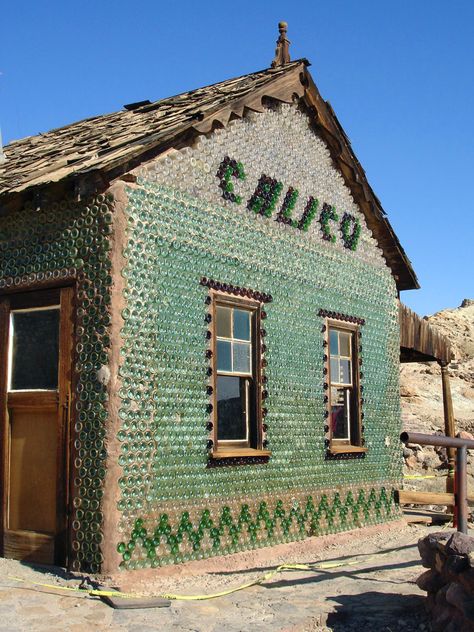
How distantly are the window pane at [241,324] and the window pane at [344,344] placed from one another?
2.48m

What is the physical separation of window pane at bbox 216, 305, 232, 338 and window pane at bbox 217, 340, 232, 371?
102 millimetres

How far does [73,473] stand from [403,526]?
22.4 ft

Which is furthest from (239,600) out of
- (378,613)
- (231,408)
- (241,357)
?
(241,357)

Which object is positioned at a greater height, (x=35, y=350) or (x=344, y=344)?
(x=344, y=344)

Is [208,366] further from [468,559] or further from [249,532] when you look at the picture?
[468,559]

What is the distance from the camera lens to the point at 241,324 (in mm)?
9898

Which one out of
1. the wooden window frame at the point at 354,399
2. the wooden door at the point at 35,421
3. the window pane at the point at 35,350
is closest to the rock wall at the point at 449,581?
the wooden door at the point at 35,421

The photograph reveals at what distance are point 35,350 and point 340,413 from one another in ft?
18.0

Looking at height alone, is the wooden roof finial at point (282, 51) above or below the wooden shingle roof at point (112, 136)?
above

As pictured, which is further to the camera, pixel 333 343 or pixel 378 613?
pixel 333 343

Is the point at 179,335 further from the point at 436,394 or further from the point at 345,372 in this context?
the point at 436,394

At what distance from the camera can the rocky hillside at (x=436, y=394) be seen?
66.3ft

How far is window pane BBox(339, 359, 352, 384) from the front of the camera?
11990 millimetres

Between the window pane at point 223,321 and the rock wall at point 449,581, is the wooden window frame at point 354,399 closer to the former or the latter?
the window pane at point 223,321
